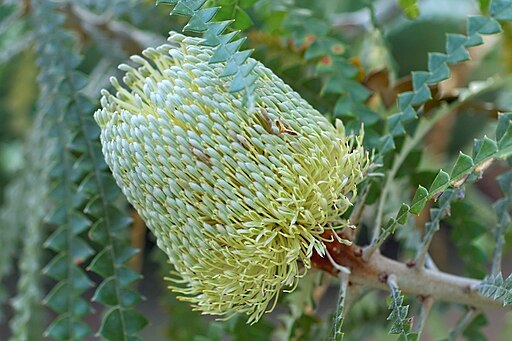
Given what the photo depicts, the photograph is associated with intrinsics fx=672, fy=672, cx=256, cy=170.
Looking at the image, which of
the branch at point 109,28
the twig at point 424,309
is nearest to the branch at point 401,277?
the twig at point 424,309

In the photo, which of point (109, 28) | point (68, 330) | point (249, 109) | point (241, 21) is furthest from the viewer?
point (109, 28)

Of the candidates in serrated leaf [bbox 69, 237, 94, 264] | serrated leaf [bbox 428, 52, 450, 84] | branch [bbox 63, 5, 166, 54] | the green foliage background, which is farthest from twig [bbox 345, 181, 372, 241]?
branch [bbox 63, 5, 166, 54]

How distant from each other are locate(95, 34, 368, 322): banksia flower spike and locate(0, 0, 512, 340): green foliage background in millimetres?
34

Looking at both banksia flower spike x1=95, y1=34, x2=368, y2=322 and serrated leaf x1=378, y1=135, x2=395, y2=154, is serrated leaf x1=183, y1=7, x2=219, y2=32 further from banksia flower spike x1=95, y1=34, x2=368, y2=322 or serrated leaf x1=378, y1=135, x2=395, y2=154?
serrated leaf x1=378, y1=135, x2=395, y2=154

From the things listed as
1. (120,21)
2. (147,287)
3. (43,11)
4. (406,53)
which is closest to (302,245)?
(43,11)

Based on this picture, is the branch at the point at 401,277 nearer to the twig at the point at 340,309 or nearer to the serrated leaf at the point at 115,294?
the twig at the point at 340,309

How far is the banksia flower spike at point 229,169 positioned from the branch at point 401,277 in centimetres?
4

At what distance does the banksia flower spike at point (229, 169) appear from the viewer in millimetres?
444

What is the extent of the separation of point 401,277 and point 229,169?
0.59ft

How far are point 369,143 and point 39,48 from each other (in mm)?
373

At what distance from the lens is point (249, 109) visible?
1.35 ft

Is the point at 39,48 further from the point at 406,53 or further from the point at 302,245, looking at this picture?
the point at 406,53

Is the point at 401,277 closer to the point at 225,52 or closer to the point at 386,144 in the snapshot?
the point at 386,144

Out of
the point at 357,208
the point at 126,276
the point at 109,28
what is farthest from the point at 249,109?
the point at 109,28
